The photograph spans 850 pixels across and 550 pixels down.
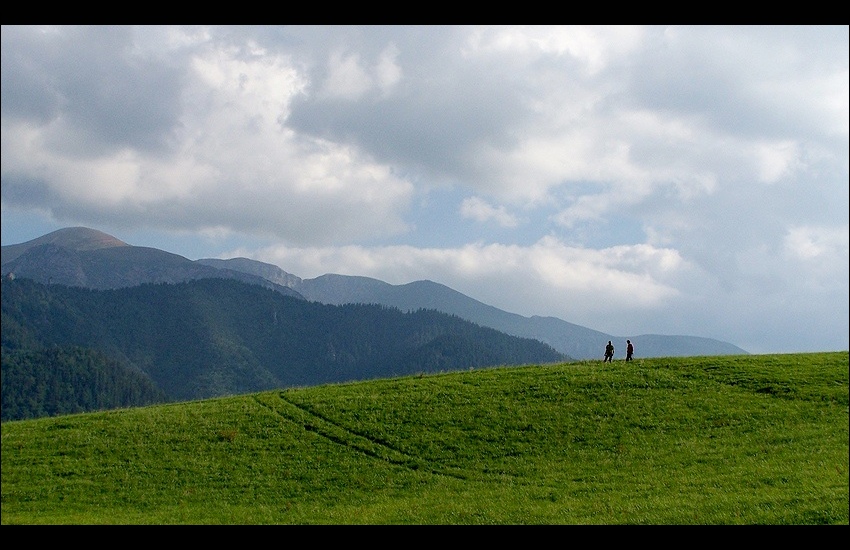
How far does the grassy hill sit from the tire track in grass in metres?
0.14

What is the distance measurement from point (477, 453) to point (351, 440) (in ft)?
28.1

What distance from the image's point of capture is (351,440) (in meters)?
42.5

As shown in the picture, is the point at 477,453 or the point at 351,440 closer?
the point at 477,453

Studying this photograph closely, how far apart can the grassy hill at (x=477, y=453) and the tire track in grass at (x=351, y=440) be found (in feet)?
0.46

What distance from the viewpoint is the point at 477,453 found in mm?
39656

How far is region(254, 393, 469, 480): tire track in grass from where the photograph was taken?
37.9 metres

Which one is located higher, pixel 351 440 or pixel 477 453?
pixel 477 453

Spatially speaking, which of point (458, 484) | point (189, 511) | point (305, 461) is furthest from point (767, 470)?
point (189, 511)

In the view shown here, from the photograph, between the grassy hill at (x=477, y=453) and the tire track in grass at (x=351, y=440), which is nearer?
the grassy hill at (x=477, y=453)

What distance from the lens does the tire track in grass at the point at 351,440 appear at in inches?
1492

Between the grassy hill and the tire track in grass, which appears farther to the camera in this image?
the tire track in grass

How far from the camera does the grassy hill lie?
29953 millimetres
